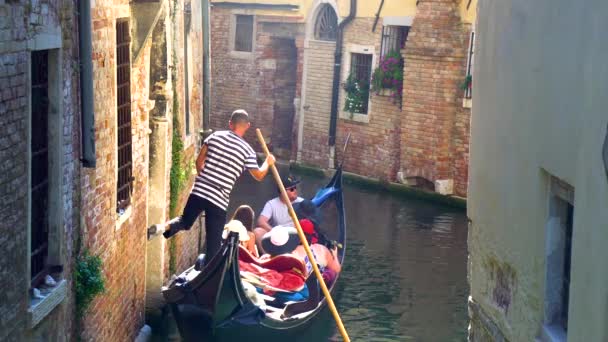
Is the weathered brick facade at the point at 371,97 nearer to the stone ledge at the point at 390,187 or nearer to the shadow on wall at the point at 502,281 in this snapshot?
the stone ledge at the point at 390,187

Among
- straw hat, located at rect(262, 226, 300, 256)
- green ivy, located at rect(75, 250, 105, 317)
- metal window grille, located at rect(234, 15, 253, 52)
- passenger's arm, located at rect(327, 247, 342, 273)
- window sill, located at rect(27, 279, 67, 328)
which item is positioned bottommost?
passenger's arm, located at rect(327, 247, 342, 273)

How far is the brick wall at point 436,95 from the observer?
14.0 m

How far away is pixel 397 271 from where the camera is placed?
35.2ft

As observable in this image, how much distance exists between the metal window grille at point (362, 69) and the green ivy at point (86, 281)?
424 inches

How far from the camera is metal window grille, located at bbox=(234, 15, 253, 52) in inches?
731

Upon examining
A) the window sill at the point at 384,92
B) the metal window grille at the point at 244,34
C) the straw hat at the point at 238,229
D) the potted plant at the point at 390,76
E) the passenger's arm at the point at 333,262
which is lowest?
the passenger's arm at the point at 333,262

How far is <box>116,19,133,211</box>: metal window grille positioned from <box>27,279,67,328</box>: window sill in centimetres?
157

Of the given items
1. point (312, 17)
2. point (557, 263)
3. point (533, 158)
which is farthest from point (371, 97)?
point (557, 263)

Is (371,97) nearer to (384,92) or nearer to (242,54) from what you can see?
(384,92)

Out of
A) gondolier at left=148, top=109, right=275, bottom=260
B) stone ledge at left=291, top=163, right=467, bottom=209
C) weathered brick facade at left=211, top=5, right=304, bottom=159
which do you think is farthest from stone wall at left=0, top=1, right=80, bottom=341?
weathered brick facade at left=211, top=5, right=304, bottom=159

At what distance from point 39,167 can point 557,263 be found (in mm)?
2188

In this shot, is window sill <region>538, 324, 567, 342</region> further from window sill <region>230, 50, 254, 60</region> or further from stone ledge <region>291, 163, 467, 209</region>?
window sill <region>230, 50, 254, 60</region>

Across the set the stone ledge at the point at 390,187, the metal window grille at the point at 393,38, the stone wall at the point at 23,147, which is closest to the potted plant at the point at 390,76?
the metal window grille at the point at 393,38

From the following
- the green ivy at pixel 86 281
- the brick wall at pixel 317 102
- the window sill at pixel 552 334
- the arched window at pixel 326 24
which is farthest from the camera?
the arched window at pixel 326 24
